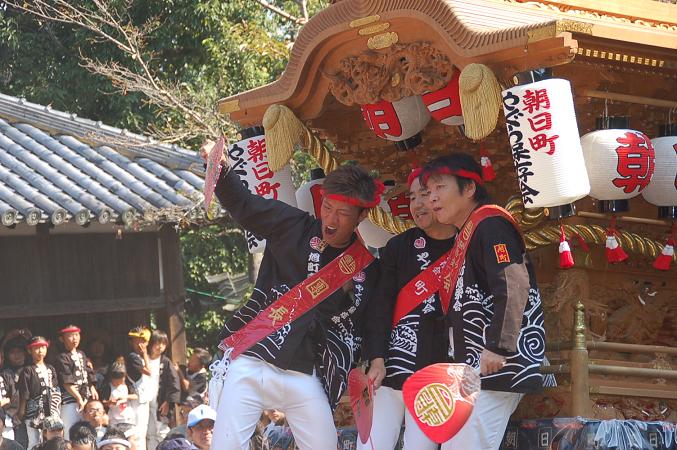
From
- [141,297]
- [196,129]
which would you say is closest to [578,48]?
[196,129]

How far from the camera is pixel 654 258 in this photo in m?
6.56

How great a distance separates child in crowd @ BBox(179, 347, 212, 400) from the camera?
37.0 feet

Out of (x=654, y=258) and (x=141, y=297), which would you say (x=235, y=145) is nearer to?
(x=654, y=258)

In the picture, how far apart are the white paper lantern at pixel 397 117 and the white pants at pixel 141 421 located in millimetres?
5331

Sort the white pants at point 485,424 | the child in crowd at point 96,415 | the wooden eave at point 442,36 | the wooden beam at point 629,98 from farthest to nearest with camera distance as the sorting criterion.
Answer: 1. the child in crowd at point 96,415
2. the wooden beam at point 629,98
3. the wooden eave at point 442,36
4. the white pants at point 485,424

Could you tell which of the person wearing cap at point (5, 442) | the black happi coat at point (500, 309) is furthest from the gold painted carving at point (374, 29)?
the person wearing cap at point (5, 442)

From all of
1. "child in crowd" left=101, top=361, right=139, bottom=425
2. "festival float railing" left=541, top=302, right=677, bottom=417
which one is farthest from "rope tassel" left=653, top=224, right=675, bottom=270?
"child in crowd" left=101, top=361, right=139, bottom=425

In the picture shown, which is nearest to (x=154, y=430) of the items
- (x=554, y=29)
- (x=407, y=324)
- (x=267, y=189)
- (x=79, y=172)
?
(x=79, y=172)

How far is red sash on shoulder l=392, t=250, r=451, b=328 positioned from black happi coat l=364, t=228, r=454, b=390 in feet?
0.07

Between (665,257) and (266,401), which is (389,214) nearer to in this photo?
(665,257)

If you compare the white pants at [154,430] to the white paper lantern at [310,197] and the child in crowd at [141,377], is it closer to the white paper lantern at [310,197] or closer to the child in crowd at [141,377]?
the child in crowd at [141,377]

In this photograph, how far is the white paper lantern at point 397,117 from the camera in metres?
6.43

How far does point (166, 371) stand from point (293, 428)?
5.88 metres

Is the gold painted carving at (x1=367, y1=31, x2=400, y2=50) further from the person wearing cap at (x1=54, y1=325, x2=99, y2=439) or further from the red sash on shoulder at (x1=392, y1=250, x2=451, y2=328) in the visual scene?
the person wearing cap at (x1=54, y1=325, x2=99, y2=439)
